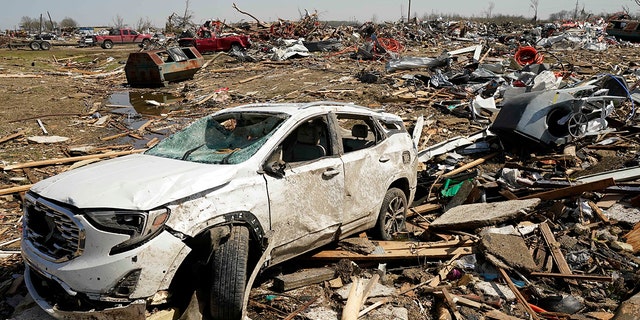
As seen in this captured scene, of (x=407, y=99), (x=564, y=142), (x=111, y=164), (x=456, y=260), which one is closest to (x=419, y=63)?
(x=407, y=99)

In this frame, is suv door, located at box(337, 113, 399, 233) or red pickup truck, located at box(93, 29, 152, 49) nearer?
suv door, located at box(337, 113, 399, 233)

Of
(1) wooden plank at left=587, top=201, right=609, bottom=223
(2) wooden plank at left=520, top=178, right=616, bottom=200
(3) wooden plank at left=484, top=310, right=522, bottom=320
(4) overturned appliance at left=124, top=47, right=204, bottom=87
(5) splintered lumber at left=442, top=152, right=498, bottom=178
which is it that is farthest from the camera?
(4) overturned appliance at left=124, top=47, right=204, bottom=87

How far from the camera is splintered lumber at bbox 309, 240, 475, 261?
512 cm

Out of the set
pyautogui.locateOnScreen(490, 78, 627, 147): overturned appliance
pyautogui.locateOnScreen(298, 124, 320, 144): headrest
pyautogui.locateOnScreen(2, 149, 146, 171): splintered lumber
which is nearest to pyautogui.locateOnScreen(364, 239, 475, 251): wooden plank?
pyautogui.locateOnScreen(298, 124, 320, 144): headrest

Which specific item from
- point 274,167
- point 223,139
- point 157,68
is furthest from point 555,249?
point 157,68

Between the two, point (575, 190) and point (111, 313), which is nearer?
point (111, 313)

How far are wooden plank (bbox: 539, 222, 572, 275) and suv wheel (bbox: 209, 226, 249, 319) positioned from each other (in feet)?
11.0

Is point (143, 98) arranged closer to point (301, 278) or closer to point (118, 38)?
point (301, 278)

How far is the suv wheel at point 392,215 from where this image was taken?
570 cm

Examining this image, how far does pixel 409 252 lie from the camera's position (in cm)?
524

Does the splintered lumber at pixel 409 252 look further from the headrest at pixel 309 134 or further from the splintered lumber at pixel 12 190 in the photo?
the splintered lumber at pixel 12 190

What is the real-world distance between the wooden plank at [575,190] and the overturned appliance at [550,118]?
2.27m

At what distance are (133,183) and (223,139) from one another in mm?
1373

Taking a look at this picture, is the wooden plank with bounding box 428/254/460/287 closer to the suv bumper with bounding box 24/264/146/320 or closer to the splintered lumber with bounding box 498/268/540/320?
the splintered lumber with bounding box 498/268/540/320
